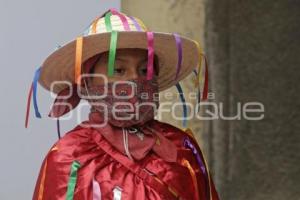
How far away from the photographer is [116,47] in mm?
1149

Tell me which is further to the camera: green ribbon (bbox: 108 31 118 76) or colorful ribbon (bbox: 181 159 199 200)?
colorful ribbon (bbox: 181 159 199 200)

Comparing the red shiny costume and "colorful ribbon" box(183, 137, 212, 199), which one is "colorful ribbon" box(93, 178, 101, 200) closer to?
the red shiny costume

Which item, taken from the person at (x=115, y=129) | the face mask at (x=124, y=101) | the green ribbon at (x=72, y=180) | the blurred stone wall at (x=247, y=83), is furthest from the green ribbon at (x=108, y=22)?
the blurred stone wall at (x=247, y=83)

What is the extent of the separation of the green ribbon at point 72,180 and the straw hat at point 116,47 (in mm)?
184

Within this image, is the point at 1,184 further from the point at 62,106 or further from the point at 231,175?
the point at 231,175

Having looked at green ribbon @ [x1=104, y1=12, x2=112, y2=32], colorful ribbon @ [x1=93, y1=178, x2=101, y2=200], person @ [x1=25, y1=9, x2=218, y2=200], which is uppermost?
green ribbon @ [x1=104, y1=12, x2=112, y2=32]

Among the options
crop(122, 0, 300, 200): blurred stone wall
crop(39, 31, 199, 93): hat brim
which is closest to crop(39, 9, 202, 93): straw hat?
crop(39, 31, 199, 93): hat brim

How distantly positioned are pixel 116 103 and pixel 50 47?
0.74 m

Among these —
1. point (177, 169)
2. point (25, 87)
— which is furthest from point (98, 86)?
point (25, 87)

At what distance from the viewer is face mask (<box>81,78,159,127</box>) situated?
3.77 feet

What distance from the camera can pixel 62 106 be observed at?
1253 mm

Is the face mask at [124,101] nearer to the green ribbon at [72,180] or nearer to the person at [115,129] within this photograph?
the person at [115,129]

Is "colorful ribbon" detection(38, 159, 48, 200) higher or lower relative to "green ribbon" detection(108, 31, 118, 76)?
lower

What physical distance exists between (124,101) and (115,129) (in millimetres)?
69
